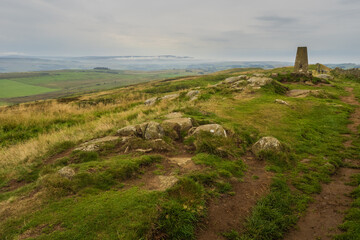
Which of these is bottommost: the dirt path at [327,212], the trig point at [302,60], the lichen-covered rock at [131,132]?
the dirt path at [327,212]

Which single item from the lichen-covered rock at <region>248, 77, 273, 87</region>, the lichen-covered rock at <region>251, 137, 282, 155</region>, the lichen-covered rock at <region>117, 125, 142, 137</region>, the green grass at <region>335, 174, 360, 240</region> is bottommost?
the green grass at <region>335, 174, 360, 240</region>

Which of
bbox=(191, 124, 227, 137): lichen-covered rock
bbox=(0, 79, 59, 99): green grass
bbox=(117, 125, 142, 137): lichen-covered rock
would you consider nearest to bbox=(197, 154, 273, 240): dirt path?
A: bbox=(191, 124, 227, 137): lichen-covered rock

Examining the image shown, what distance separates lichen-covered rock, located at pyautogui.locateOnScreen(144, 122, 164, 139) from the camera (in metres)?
9.50

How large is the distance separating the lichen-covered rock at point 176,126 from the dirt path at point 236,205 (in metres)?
4.06

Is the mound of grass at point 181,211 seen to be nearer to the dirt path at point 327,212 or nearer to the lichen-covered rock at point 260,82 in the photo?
the dirt path at point 327,212

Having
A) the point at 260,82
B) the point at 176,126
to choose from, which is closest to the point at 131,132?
the point at 176,126

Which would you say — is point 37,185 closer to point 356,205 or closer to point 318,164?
point 356,205

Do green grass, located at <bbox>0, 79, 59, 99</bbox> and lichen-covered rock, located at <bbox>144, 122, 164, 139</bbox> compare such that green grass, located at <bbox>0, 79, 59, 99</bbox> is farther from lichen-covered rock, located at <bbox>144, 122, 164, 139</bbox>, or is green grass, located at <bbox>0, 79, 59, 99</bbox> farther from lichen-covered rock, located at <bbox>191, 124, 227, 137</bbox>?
lichen-covered rock, located at <bbox>191, 124, 227, 137</bbox>

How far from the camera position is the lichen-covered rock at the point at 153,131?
950 cm

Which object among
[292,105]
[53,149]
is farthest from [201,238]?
[292,105]

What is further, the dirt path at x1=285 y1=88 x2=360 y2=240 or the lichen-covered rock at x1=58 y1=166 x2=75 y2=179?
the lichen-covered rock at x1=58 y1=166 x2=75 y2=179

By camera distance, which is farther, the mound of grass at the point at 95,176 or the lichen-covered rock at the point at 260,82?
the lichen-covered rock at the point at 260,82

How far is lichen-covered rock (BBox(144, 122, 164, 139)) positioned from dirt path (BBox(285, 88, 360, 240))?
21.6ft

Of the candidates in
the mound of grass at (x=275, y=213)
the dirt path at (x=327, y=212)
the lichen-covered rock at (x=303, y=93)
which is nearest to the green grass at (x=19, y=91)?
the lichen-covered rock at (x=303, y=93)
